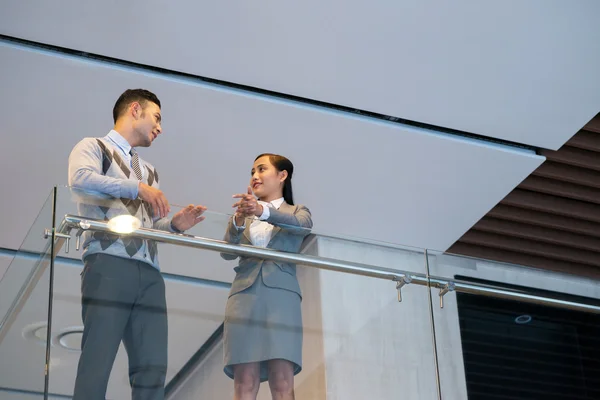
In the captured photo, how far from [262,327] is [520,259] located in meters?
4.00

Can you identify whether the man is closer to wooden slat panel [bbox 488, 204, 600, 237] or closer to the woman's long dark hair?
the woman's long dark hair

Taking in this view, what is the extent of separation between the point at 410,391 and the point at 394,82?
2.28 metres

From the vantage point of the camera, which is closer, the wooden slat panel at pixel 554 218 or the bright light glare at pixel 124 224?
the bright light glare at pixel 124 224

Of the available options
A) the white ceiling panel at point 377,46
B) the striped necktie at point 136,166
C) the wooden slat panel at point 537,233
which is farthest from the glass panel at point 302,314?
the wooden slat panel at point 537,233

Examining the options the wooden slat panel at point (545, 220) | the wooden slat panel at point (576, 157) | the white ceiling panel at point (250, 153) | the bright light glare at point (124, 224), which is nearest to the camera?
the bright light glare at point (124, 224)

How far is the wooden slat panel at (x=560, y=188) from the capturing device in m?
6.15

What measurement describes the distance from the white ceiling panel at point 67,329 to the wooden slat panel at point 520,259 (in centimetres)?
382

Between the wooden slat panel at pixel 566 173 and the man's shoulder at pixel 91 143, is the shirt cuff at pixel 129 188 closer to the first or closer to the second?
the man's shoulder at pixel 91 143

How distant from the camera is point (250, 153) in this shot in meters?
5.66

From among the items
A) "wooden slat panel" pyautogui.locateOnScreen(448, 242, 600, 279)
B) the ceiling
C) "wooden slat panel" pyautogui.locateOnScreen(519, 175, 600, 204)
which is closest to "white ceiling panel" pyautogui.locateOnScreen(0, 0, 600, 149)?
the ceiling

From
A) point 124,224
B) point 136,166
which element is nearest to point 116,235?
point 124,224

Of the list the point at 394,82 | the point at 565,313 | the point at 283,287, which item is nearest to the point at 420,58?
the point at 394,82

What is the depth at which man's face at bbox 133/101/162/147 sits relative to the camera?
12.3 ft

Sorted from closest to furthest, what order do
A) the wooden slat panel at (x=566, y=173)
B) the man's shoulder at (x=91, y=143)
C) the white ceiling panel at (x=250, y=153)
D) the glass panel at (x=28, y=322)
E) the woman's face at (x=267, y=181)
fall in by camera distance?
the glass panel at (x=28, y=322)
the man's shoulder at (x=91, y=143)
the woman's face at (x=267, y=181)
the white ceiling panel at (x=250, y=153)
the wooden slat panel at (x=566, y=173)
